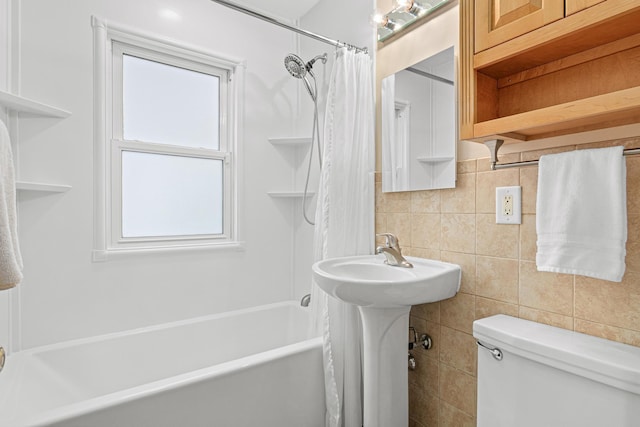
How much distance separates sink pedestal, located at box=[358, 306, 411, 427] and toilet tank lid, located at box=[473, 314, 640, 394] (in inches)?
13.6

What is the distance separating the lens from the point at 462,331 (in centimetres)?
142

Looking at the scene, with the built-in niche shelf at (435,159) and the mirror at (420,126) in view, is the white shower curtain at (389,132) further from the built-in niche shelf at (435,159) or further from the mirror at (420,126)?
the built-in niche shelf at (435,159)

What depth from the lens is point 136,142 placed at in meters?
2.04

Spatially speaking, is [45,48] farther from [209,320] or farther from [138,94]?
[209,320]

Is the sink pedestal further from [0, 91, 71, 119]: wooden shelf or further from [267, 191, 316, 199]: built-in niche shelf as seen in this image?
[0, 91, 71, 119]: wooden shelf

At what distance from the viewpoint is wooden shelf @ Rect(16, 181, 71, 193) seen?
155 centimetres

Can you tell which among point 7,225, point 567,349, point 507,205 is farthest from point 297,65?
point 567,349

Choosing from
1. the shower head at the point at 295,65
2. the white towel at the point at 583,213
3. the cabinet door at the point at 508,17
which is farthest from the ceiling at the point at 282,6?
the white towel at the point at 583,213

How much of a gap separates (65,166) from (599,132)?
227cm

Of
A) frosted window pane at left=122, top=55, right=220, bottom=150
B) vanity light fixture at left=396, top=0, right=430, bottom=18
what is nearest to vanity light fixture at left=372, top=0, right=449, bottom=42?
vanity light fixture at left=396, top=0, right=430, bottom=18

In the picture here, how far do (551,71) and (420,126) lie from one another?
1.81 feet

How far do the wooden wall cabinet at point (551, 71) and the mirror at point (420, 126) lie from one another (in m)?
0.25

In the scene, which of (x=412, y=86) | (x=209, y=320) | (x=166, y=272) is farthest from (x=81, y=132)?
(x=412, y=86)

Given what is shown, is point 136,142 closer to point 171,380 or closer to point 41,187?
point 41,187
